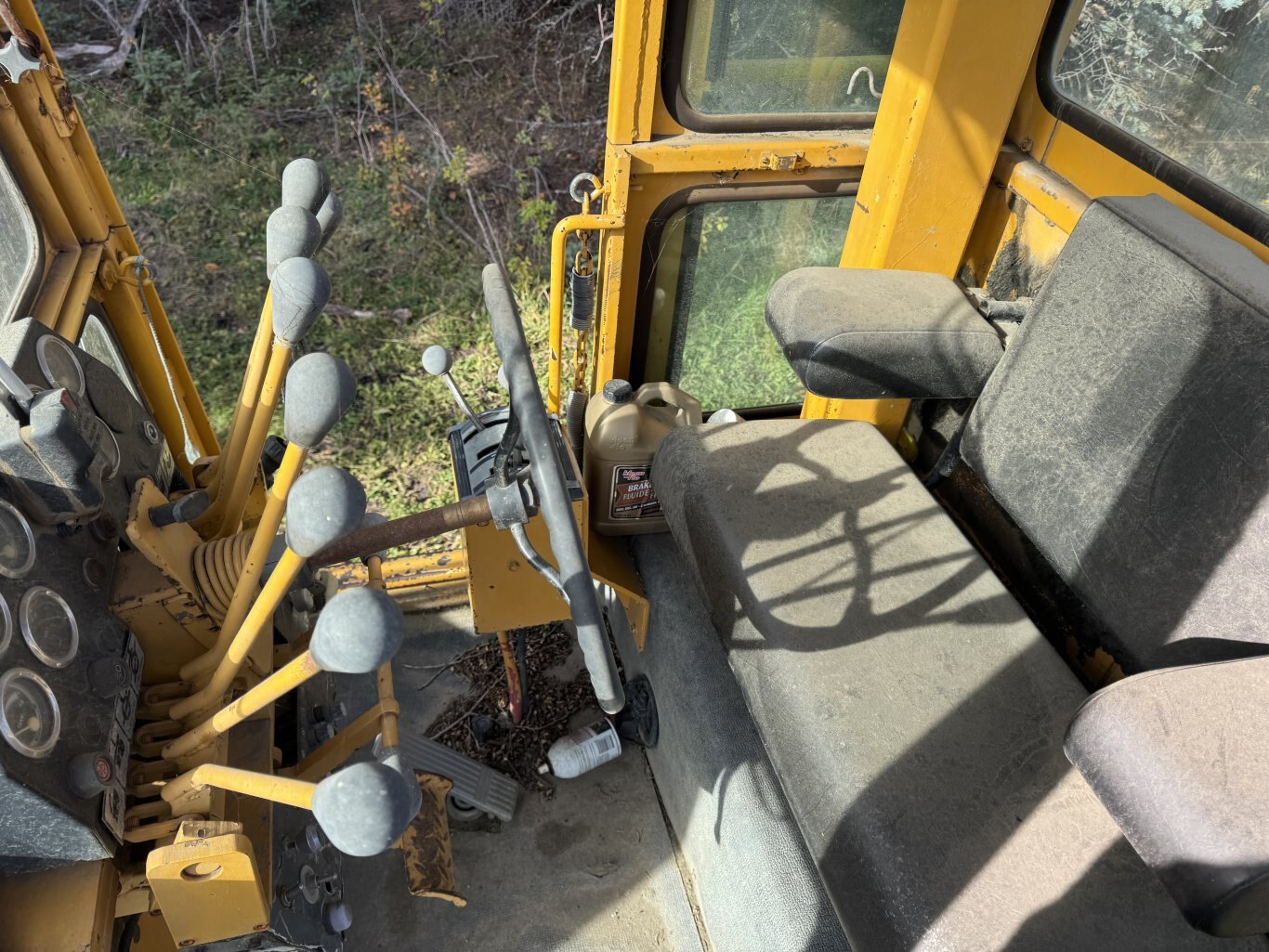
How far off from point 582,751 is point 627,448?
830mm

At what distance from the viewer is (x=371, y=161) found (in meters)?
5.28

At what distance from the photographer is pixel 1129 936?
1.15m

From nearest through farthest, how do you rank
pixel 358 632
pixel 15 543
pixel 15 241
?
pixel 358 632
pixel 15 543
pixel 15 241

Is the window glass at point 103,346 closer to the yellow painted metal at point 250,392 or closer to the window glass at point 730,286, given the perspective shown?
the yellow painted metal at point 250,392

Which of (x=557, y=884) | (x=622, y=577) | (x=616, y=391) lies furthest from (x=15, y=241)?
(x=557, y=884)

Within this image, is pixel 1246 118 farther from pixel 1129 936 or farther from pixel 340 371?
pixel 340 371

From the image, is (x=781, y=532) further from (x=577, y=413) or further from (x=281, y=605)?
(x=281, y=605)

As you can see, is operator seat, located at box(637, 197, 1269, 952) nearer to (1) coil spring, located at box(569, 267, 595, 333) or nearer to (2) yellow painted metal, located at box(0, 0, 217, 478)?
(1) coil spring, located at box(569, 267, 595, 333)

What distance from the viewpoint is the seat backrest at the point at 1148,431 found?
1.25 meters

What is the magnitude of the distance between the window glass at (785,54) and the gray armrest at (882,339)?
22.2 inches

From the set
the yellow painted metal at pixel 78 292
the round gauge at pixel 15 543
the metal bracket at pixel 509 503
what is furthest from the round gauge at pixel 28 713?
the yellow painted metal at pixel 78 292

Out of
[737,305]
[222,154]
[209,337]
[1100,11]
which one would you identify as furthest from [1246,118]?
[222,154]

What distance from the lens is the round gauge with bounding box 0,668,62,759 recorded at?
0.98 meters

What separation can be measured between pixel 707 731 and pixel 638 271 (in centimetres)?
124
